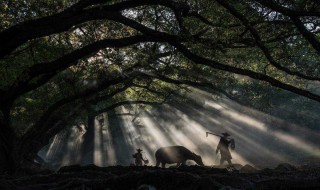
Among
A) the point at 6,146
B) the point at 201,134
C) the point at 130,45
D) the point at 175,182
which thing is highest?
the point at 201,134

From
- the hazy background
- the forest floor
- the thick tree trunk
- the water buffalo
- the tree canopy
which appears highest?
the hazy background

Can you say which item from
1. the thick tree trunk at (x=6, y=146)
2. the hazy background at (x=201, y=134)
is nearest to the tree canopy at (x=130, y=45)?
the thick tree trunk at (x=6, y=146)


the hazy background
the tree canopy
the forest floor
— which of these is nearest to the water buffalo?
the tree canopy

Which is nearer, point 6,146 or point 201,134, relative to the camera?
point 6,146

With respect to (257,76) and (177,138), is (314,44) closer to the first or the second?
(257,76)

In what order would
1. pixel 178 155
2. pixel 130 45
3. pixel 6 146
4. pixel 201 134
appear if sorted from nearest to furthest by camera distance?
pixel 6 146
pixel 130 45
pixel 178 155
pixel 201 134

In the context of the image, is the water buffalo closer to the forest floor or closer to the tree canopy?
the tree canopy

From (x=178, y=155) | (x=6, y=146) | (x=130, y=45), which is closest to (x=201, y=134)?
(x=178, y=155)

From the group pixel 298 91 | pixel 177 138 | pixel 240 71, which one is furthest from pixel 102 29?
pixel 177 138

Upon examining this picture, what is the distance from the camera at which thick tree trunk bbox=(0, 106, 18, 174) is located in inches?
499

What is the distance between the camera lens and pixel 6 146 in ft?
42.4

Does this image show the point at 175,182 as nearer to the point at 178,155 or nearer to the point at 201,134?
the point at 178,155

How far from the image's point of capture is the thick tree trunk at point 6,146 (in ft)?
41.5

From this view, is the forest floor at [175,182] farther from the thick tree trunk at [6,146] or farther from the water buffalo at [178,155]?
the water buffalo at [178,155]
